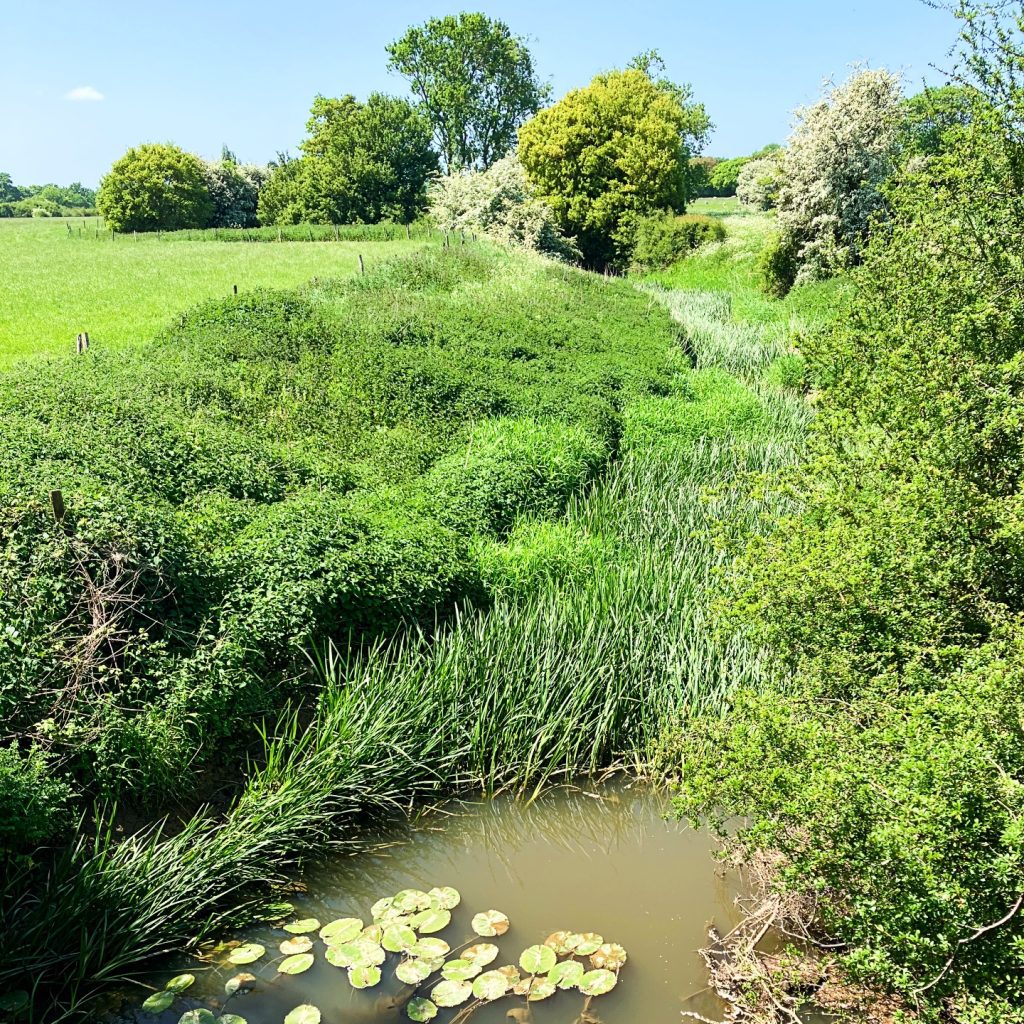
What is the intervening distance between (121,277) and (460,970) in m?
23.1

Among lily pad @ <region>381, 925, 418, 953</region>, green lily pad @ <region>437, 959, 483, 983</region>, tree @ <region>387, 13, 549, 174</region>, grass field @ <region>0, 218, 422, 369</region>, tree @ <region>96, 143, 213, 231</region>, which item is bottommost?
green lily pad @ <region>437, 959, 483, 983</region>

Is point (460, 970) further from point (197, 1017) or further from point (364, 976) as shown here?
point (197, 1017)

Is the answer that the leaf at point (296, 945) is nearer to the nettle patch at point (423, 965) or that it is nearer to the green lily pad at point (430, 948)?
the nettle patch at point (423, 965)

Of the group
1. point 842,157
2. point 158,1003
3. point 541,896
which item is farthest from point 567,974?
point 842,157

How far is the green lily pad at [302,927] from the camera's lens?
462cm

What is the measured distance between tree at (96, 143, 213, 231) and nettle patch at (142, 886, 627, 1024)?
4732cm

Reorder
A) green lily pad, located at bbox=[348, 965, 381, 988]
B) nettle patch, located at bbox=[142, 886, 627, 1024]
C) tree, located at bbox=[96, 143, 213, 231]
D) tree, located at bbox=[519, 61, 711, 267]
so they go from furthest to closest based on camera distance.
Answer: tree, located at bbox=[96, 143, 213, 231]
tree, located at bbox=[519, 61, 711, 267]
green lily pad, located at bbox=[348, 965, 381, 988]
nettle patch, located at bbox=[142, 886, 627, 1024]

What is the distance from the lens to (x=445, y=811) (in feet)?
18.8

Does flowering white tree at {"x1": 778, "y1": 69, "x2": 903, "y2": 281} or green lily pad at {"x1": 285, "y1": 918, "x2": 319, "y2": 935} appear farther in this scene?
flowering white tree at {"x1": 778, "y1": 69, "x2": 903, "y2": 281}

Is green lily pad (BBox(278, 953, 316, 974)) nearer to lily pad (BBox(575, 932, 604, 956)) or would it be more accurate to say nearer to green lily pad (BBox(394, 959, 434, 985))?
green lily pad (BBox(394, 959, 434, 985))

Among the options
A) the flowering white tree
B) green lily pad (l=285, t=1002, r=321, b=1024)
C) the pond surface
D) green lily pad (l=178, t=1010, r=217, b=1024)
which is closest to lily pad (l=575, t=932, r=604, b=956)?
the pond surface

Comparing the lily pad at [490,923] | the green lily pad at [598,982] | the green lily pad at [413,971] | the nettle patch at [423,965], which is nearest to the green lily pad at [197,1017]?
the nettle patch at [423,965]

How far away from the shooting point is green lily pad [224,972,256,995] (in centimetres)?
420

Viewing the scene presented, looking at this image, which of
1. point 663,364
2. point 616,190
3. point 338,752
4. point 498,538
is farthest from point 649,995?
point 616,190
